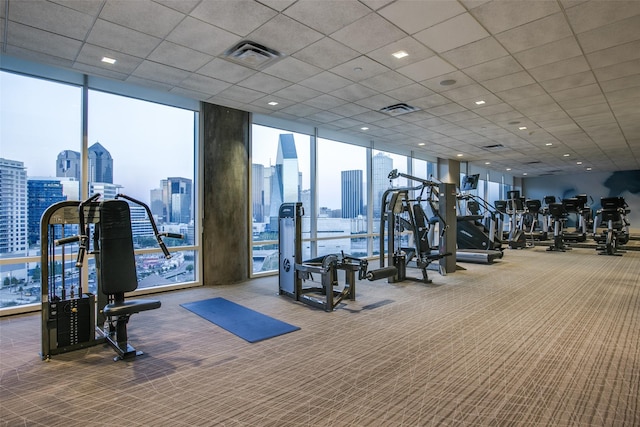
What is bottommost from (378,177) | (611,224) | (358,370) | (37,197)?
(358,370)

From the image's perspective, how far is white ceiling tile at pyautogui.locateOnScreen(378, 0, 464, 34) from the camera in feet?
11.0

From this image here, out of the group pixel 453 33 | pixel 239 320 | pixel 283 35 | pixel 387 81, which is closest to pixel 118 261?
pixel 239 320

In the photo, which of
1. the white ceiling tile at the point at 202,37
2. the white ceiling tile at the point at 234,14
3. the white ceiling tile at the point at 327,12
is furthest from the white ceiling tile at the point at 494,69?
the white ceiling tile at the point at 202,37

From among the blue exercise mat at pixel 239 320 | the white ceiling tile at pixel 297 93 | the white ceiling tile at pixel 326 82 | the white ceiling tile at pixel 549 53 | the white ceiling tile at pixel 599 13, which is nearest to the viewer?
the white ceiling tile at pixel 599 13

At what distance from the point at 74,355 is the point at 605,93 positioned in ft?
26.9

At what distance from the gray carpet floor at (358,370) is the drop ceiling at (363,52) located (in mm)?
3276

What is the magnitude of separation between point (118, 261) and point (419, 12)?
3772mm

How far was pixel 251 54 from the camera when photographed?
433 cm

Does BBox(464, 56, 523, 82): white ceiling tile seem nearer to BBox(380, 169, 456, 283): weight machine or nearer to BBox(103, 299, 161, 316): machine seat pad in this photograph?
BBox(380, 169, 456, 283): weight machine

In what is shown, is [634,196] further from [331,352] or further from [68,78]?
[68,78]

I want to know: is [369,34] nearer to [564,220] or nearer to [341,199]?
[341,199]

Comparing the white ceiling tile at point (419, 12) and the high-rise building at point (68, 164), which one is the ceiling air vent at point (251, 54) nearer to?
the white ceiling tile at point (419, 12)

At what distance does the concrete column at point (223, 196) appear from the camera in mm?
6398

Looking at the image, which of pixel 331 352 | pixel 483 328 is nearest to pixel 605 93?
pixel 483 328
